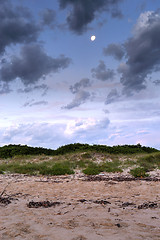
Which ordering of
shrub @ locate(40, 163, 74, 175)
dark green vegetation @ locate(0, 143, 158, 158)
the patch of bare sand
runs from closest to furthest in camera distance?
the patch of bare sand → shrub @ locate(40, 163, 74, 175) → dark green vegetation @ locate(0, 143, 158, 158)

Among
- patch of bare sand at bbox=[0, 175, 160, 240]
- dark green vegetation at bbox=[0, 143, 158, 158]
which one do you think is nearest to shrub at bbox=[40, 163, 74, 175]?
patch of bare sand at bbox=[0, 175, 160, 240]

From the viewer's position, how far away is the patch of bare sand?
4945mm

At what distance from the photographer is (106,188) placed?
10641 mm

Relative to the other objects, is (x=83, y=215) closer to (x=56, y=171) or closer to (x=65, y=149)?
(x=56, y=171)

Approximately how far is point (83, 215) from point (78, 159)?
17.7 meters

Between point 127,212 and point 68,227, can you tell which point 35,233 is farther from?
point 127,212

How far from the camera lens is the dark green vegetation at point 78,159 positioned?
1831 centimetres

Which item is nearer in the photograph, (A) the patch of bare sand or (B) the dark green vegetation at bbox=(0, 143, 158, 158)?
(A) the patch of bare sand

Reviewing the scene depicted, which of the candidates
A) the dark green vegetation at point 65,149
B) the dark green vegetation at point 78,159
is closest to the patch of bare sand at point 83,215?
the dark green vegetation at point 78,159

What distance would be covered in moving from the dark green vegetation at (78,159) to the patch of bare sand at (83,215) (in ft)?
22.9

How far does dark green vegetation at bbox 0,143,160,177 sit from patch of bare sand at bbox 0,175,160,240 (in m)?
6.98

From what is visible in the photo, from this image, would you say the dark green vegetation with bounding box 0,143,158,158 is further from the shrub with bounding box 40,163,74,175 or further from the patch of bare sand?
the patch of bare sand

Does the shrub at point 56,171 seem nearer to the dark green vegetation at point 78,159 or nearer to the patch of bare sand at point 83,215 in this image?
the dark green vegetation at point 78,159

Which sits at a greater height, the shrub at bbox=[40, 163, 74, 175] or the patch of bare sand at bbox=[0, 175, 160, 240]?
the shrub at bbox=[40, 163, 74, 175]
